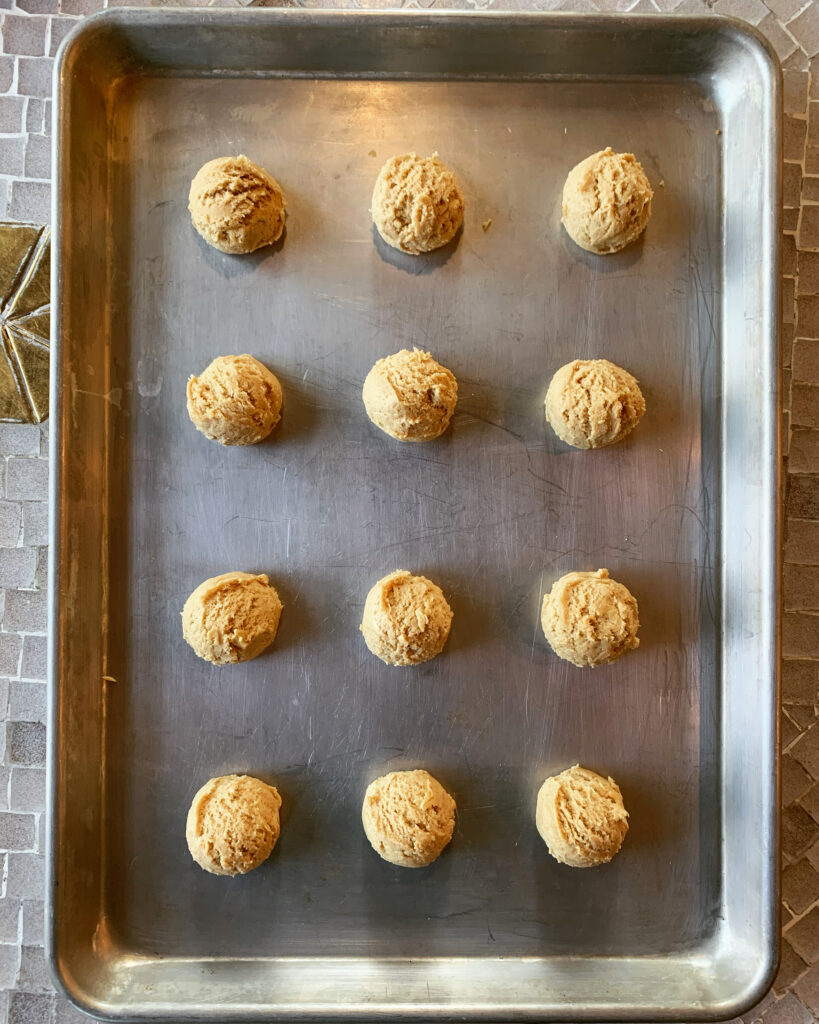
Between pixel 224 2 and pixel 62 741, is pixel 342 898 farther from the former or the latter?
pixel 224 2

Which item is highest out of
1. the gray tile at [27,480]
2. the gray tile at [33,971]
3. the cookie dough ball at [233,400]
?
the cookie dough ball at [233,400]

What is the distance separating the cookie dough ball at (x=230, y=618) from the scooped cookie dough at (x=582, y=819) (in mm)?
825

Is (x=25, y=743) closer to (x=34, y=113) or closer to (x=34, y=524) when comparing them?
(x=34, y=524)

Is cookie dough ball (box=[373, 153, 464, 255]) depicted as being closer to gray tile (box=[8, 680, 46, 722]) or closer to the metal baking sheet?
the metal baking sheet

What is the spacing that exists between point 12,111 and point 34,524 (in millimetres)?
1100

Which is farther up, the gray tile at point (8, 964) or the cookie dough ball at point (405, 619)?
the cookie dough ball at point (405, 619)

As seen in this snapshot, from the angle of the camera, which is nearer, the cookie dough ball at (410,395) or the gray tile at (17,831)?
the cookie dough ball at (410,395)

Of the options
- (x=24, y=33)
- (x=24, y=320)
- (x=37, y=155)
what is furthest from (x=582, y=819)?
(x=24, y=33)

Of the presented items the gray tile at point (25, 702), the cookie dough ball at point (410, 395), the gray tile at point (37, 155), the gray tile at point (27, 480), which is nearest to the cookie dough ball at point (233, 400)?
the cookie dough ball at point (410, 395)

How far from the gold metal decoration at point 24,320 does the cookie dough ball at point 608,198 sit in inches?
55.1

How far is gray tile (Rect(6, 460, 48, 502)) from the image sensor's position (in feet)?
6.23

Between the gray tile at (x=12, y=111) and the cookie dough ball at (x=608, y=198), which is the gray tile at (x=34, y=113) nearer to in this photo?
the gray tile at (x=12, y=111)

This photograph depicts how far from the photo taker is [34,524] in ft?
6.23

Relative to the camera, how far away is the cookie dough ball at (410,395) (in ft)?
5.60
